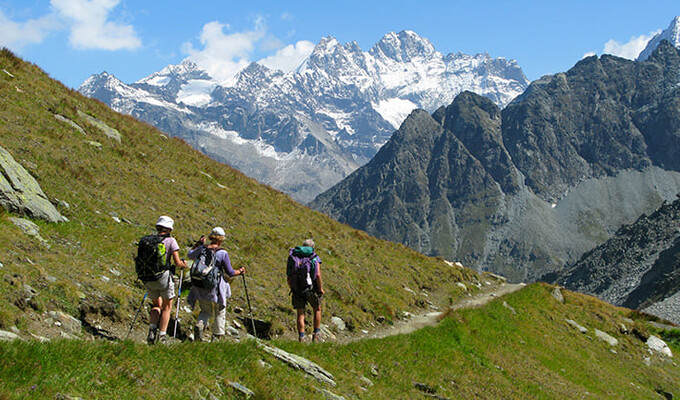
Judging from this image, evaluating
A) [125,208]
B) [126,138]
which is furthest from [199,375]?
[126,138]

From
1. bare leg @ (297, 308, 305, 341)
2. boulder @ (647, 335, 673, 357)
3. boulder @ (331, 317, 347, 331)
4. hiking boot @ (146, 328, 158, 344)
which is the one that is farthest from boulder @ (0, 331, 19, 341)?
boulder @ (647, 335, 673, 357)

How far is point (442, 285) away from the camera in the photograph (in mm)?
31812

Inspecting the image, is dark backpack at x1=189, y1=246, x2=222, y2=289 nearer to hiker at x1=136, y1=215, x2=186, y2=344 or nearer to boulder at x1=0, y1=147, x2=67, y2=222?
hiker at x1=136, y1=215, x2=186, y2=344

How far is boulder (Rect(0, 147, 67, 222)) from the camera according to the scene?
15.1m

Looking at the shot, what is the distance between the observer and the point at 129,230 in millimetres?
17828

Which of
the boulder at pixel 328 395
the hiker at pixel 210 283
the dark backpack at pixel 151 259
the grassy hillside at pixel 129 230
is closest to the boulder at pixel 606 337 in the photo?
the grassy hillside at pixel 129 230

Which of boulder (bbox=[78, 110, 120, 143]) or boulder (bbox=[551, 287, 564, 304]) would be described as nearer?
boulder (bbox=[78, 110, 120, 143])

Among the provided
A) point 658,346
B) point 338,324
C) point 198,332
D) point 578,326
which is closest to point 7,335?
point 198,332

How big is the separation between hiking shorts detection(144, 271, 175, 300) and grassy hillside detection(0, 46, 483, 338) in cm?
165

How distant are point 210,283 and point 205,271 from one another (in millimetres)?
333

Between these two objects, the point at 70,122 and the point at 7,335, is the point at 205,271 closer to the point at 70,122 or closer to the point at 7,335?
the point at 7,335

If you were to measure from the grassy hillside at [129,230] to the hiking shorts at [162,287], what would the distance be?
1.65 m

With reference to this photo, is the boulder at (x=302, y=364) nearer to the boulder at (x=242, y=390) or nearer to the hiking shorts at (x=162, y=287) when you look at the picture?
the boulder at (x=242, y=390)

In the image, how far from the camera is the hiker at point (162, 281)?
11.1 metres
